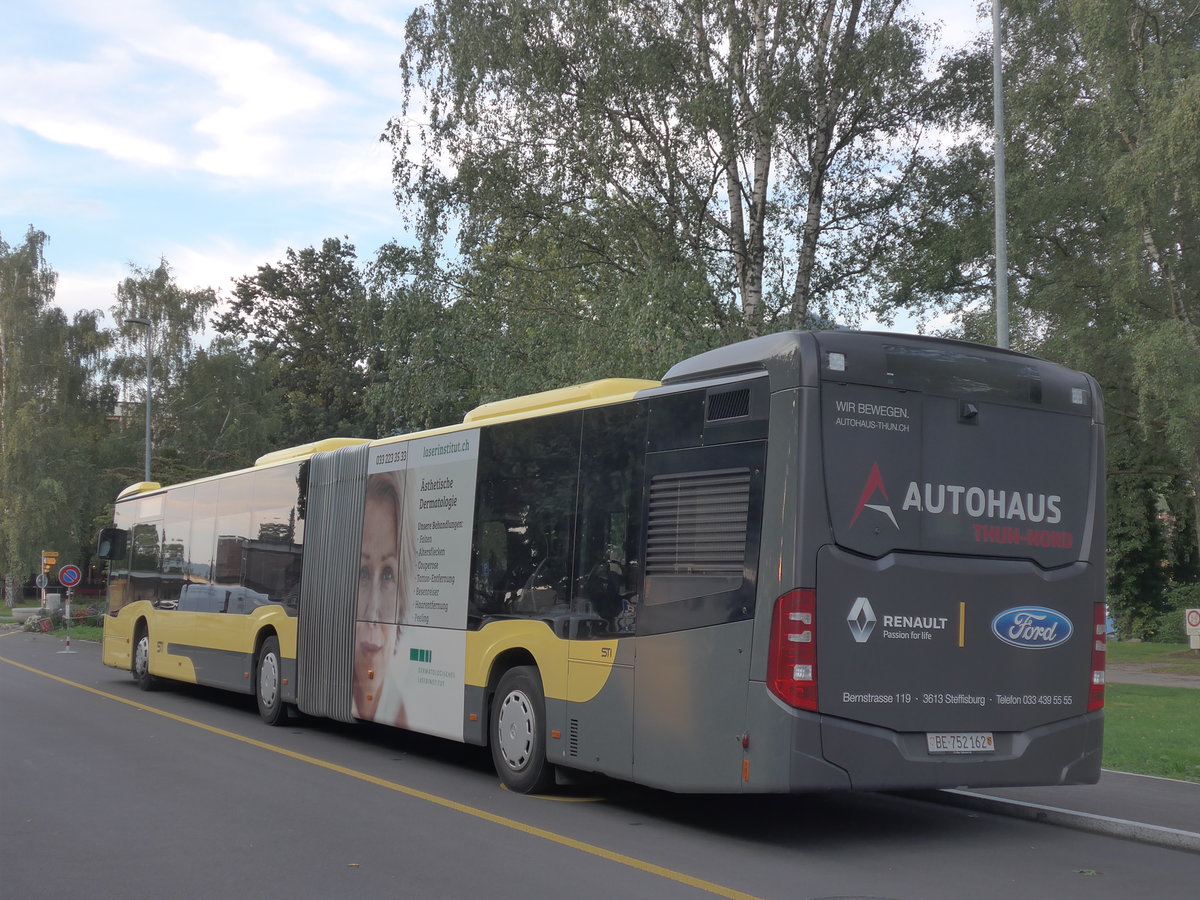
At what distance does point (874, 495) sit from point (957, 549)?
0.74 meters

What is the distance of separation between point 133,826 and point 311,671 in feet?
19.0

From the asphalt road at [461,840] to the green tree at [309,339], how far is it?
51414mm

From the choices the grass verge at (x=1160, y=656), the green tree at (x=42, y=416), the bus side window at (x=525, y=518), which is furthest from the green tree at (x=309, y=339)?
the bus side window at (x=525, y=518)

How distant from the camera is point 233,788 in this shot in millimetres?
10055

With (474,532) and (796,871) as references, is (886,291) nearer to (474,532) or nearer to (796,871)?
(474,532)

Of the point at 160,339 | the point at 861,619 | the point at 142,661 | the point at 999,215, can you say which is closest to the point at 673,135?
the point at 999,215

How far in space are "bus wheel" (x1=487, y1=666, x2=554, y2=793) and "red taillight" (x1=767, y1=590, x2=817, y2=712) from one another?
2.77 meters

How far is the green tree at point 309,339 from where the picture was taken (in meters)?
65.0

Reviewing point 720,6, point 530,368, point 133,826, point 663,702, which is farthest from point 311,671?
point 720,6

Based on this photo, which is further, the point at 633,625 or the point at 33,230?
the point at 33,230

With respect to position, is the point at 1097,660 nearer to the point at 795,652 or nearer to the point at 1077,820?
the point at 1077,820

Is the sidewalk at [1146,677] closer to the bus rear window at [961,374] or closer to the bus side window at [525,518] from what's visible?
the bus rear window at [961,374]

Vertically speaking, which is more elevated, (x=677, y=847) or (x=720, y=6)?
(x=720, y=6)

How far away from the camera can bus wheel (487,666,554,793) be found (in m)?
10.0
